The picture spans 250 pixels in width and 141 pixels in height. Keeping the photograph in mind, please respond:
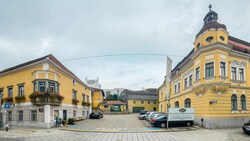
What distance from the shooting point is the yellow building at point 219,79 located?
20953 mm

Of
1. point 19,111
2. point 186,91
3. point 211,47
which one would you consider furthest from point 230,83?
point 19,111

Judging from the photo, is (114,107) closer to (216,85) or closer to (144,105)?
(144,105)

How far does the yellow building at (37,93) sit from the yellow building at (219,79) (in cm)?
1638

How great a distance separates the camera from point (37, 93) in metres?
22.7

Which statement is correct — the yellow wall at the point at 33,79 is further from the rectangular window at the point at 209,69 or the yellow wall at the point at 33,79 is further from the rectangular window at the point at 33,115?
the rectangular window at the point at 209,69

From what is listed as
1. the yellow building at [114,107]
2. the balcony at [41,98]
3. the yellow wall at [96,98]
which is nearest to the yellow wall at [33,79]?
the balcony at [41,98]

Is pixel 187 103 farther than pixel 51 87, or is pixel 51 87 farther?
pixel 187 103

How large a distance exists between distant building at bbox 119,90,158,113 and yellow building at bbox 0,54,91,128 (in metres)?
39.6

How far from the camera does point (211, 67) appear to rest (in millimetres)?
21672

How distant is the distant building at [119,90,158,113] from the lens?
6631cm

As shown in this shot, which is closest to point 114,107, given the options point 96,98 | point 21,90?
point 96,98

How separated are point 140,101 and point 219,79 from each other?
47.4 meters

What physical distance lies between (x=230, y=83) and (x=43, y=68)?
2054cm

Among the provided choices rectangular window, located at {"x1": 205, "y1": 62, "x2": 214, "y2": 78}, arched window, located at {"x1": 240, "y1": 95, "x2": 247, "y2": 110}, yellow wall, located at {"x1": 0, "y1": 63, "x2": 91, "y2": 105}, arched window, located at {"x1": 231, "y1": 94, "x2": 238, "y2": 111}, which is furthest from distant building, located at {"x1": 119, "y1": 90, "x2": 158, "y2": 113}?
rectangular window, located at {"x1": 205, "y1": 62, "x2": 214, "y2": 78}
